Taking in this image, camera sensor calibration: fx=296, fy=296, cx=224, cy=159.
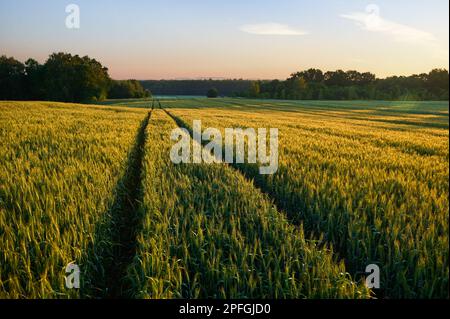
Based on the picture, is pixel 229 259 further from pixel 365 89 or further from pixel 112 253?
pixel 365 89

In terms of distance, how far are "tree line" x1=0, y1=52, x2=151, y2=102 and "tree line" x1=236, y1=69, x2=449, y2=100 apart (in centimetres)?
6629

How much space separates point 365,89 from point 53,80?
92.1 meters

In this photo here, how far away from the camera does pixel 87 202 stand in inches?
152

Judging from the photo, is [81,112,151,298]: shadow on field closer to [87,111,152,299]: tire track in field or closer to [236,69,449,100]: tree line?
[87,111,152,299]: tire track in field

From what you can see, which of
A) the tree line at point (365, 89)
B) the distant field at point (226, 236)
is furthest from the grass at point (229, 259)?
the tree line at point (365, 89)

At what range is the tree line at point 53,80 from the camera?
65.2 m

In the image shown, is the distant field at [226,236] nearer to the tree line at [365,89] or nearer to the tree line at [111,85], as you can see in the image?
the tree line at [111,85]

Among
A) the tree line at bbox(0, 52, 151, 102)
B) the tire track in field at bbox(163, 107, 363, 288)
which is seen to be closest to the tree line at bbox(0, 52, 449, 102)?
the tree line at bbox(0, 52, 151, 102)

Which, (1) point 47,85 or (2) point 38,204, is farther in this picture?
(1) point 47,85

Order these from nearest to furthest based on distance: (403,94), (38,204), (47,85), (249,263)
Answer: (249,263) < (38,204) < (47,85) < (403,94)

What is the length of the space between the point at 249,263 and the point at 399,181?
322cm
